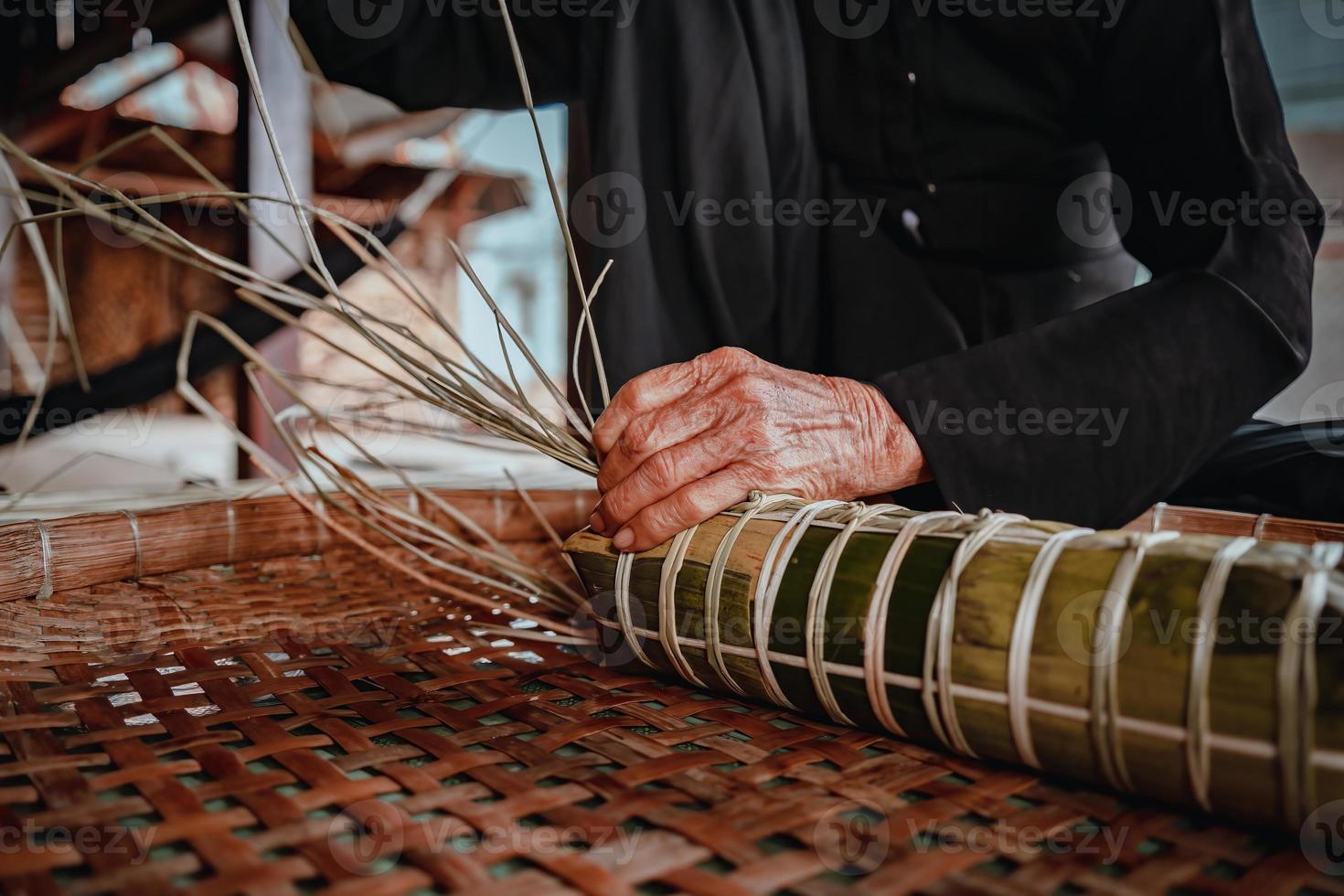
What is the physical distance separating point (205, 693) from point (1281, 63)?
86.0 inches

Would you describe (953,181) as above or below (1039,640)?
above

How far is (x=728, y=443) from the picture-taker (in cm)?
68

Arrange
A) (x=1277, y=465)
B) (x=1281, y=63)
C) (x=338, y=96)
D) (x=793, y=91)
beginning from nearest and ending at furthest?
(x=1277, y=465) → (x=793, y=91) → (x=1281, y=63) → (x=338, y=96)

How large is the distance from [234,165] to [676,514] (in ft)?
5.61

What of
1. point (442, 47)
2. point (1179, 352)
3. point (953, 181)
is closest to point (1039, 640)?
point (1179, 352)

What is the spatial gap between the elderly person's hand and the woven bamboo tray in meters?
0.13

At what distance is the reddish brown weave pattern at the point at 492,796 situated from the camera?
37 centimetres

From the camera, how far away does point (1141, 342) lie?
82 centimetres

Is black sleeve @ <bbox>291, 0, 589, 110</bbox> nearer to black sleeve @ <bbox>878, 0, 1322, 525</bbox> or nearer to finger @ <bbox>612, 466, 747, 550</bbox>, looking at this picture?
black sleeve @ <bbox>878, 0, 1322, 525</bbox>

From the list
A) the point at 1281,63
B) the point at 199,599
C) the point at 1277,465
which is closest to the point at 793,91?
the point at 1277,465

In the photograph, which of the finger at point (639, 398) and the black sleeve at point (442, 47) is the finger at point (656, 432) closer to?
the finger at point (639, 398)

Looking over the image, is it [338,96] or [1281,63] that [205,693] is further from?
[338,96]

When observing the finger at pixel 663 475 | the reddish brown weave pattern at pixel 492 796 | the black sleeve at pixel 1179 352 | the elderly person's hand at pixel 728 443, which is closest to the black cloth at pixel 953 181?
the black sleeve at pixel 1179 352

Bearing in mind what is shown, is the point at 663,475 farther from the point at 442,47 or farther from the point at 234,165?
the point at 234,165
